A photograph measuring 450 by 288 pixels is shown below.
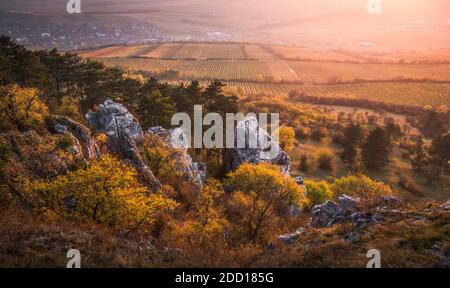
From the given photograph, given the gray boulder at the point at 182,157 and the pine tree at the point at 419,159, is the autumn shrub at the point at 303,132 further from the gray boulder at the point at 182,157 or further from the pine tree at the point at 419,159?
the gray boulder at the point at 182,157

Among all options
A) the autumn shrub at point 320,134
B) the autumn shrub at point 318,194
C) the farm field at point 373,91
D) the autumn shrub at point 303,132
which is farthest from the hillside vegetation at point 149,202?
the farm field at point 373,91

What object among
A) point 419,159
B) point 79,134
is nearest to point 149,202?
point 79,134

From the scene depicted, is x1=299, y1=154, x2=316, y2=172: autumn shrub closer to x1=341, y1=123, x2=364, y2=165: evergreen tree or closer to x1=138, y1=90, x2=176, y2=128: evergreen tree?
x1=341, y1=123, x2=364, y2=165: evergreen tree

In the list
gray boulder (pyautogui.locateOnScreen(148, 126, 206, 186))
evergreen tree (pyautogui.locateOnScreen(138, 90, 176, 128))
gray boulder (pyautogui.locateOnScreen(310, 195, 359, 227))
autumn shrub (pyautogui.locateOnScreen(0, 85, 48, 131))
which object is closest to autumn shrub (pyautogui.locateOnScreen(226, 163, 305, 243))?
gray boulder (pyautogui.locateOnScreen(310, 195, 359, 227))
